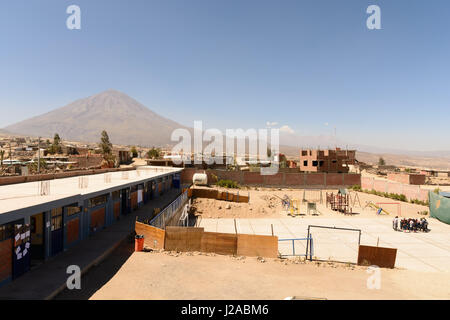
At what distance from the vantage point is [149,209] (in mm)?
25062

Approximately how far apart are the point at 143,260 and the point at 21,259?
4.99 m

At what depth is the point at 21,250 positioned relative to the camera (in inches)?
423

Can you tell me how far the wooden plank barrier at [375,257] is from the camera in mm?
15008

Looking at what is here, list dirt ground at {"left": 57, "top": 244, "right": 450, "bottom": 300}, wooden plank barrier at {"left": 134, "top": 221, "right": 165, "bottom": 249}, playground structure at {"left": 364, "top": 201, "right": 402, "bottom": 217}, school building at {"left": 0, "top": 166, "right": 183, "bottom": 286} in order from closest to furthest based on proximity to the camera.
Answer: school building at {"left": 0, "top": 166, "right": 183, "bottom": 286} < dirt ground at {"left": 57, "top": 244, "right": 450, "bottom": 300} < wooden plank barrier at {"left": 134, "top": 221, "right": 165, "bottom": 249} < playground structure at {"left": 364, "top": 201, "right": 402, "bottom": 217}

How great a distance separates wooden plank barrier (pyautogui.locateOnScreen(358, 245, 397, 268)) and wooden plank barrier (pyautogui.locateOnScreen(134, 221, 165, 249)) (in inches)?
434

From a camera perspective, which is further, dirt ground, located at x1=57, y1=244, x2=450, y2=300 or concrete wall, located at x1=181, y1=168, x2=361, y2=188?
concrete wall, located at x1=181, y1=168, x2=361, y2=188

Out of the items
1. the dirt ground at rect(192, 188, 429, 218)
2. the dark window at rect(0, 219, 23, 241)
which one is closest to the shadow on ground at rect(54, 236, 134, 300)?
the dark window at rect(0, 219, 23, 241)

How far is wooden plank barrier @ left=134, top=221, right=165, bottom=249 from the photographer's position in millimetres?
16078

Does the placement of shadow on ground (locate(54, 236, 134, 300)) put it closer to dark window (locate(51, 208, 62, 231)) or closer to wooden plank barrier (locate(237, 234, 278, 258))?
dark window (locate(51, 208, 62, 231))

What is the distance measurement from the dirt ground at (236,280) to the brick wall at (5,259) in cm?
226

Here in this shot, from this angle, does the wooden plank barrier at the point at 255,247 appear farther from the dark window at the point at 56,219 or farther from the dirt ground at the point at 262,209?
the dirt ground at the point at 262,209

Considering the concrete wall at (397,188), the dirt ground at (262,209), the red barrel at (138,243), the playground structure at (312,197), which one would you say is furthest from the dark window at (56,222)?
the concrete wall at (397,188)
